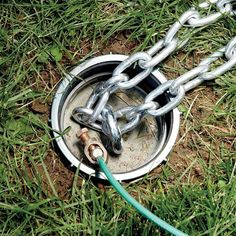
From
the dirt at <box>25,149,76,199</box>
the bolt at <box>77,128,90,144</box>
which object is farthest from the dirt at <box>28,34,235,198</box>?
the bolt at <box>77,128,90,144</box>

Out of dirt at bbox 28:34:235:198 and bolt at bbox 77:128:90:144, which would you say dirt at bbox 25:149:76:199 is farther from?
bolt at bbox 77:128:90:144

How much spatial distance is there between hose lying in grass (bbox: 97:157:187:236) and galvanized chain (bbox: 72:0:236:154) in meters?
0.13

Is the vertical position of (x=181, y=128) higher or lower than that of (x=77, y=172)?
lower

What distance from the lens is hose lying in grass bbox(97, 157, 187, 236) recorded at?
6.67 feet

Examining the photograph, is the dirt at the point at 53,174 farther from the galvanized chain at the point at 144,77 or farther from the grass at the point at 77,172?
the galvanized chain at the point at 144,77

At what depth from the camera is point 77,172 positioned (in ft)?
7.27

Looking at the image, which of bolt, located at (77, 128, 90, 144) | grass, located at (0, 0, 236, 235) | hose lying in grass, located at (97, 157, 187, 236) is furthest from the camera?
Result: bolt, located at (77, 128, 90, 144)

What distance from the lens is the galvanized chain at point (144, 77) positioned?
2213 millimetres

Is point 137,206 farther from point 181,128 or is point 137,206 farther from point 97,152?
point 181,128

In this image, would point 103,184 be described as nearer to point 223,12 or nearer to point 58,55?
point 58,55

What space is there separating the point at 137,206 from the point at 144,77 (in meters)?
0.44

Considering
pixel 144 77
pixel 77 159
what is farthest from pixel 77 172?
pixel 144 77

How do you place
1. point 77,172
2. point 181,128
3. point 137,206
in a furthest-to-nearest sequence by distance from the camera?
point 181,128 < point 77,172 < point 137,206

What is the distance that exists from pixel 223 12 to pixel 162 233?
80 centimetres
